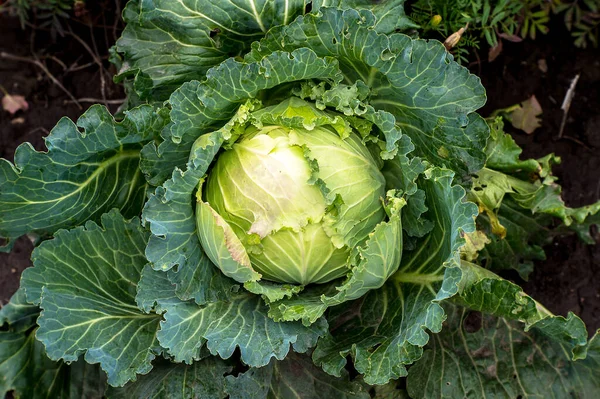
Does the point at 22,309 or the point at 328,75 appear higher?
the point at 328,75

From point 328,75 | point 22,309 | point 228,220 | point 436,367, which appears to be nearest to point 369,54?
point 328,75

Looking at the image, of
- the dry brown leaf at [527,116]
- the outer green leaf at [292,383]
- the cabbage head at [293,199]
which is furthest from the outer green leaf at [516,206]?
the outer green leaf at [292,383]

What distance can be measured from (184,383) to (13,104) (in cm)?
244

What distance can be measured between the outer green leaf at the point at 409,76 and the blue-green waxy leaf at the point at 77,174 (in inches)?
24.1

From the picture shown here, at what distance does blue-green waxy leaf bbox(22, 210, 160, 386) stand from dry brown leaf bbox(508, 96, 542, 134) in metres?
2.39

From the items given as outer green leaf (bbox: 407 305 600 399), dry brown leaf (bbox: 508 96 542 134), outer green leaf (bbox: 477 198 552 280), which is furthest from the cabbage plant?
dry brown leaf (bbox: 508 96 542 134)

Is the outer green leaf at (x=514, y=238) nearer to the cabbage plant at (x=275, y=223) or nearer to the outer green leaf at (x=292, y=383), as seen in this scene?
the cabbage plant at (x=275, y=223)

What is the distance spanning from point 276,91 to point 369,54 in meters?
0.46

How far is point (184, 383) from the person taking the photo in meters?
2.64

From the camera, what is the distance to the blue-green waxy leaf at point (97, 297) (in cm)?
245

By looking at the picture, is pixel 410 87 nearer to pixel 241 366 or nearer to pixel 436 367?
pixel 436 367

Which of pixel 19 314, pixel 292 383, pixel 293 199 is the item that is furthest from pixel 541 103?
pixel 19 314

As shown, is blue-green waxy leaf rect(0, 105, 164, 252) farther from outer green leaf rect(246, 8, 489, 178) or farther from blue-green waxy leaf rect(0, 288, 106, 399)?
outer green leaf rect(246, 8, 489, 178)

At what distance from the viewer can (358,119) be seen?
2.42 metres
